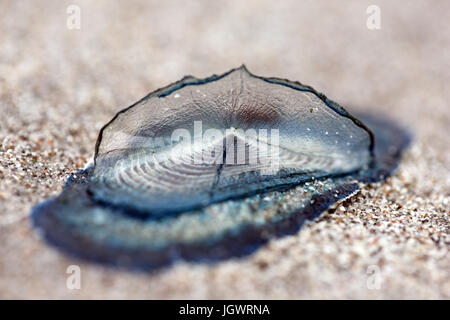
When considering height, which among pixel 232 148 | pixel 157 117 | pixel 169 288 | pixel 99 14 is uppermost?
pixel 99 14

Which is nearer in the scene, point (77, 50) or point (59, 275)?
point (59, 275)

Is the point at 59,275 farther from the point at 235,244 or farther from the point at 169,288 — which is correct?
the point at 235,244

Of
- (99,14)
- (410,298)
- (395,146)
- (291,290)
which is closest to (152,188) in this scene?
(291,290)

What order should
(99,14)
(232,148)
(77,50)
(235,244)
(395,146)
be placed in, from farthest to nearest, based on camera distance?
(99,14) → (77,50) → (395,146) → (232,148) → (235,244)

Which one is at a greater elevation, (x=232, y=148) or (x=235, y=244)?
(x=232, y=148)
